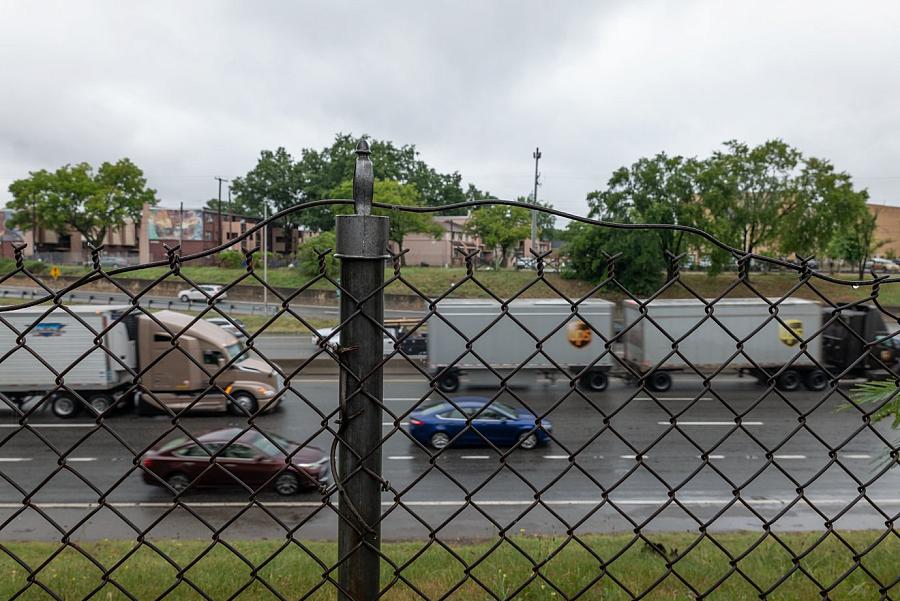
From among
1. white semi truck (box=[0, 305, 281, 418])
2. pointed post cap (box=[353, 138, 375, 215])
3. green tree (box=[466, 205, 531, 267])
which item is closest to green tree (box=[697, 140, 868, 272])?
green tree (box=[466, 205, 531, 267])

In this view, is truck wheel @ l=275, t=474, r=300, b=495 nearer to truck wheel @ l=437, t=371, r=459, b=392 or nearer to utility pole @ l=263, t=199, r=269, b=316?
utility pole @ l=263, t=199, r=269, b=316

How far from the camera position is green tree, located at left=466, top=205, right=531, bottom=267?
49.2m

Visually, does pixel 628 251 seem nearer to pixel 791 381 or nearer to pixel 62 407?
pixel 791 381

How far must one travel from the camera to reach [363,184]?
1630mm

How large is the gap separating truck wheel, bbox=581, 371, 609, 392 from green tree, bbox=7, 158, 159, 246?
138ft

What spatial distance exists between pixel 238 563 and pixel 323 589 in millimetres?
3359

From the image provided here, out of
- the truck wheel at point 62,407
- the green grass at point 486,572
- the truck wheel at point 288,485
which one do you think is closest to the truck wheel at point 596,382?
the truck wheel at point 288,485

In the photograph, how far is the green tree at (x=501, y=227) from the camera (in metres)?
49.2

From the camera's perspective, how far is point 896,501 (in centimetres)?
1135

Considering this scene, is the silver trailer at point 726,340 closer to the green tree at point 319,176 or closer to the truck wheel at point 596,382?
the truck wheel at point 596,382

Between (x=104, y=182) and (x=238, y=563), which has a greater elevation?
(x=104, y=182)

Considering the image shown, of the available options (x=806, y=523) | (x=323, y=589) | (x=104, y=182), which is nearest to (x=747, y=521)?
(x=806, y=523)

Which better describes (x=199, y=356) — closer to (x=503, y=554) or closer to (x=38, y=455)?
(x=38, y=455)

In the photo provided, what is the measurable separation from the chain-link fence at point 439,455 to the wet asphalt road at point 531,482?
76mm
